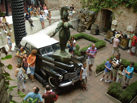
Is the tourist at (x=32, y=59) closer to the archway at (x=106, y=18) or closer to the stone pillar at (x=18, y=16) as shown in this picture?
the stone pillar at (x=18, y=16)

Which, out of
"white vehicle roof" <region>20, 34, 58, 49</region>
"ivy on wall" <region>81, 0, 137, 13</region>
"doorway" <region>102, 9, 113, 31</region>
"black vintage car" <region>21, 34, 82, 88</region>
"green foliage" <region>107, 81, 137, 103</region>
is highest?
"ivy on wall" <region>81, 0, 137, 13</region>

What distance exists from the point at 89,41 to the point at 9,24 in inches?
253

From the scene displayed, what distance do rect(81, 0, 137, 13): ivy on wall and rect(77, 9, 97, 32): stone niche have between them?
1.82 ft

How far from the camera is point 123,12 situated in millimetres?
14203

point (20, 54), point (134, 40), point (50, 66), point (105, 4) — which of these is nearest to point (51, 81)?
point (50, 66)

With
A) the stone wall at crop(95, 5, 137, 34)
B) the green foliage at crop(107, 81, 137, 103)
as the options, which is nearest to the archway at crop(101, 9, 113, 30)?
the stone wall at crop(95, 5, 137, 34)

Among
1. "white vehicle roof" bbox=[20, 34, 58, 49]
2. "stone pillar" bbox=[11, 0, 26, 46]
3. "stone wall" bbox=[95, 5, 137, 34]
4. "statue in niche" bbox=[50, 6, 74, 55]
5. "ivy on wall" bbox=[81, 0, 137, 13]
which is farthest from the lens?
"stone wall" bbox=[95, 5, 137, 34]

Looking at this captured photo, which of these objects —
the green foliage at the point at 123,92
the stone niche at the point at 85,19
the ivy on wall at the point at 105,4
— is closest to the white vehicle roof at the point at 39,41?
the green foliage at the point at 123,92

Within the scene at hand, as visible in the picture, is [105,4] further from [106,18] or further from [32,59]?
[32,59]

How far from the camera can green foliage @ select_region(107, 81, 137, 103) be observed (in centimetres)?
717

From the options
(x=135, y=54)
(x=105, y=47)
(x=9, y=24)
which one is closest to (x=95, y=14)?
(x=105, y=47)

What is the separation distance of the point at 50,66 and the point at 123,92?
3.43 m

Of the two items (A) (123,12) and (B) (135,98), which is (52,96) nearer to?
(B) (135,98)

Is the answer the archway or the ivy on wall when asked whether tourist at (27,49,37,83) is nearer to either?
the ivy on wall
